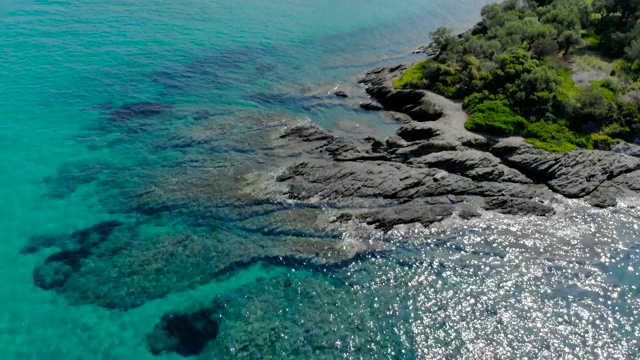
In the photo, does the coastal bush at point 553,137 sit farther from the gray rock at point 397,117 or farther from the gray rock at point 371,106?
the gray rock at point 371,106

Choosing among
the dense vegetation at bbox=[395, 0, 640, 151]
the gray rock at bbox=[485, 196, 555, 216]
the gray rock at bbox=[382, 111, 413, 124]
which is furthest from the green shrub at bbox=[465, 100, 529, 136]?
the gray rock at bbox=[485, 196, 555, 216]

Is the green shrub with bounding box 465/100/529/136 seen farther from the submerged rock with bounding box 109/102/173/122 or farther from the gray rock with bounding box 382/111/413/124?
the submerged rock with bounding box 109/102/173/122

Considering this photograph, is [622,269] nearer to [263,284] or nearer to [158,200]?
[263,284]

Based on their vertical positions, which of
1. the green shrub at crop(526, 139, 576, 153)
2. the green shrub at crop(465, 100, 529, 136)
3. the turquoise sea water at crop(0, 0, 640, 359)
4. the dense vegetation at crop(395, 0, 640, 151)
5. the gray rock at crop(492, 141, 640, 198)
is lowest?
the turquoise sea water at crop(0, 0, 640, 359)

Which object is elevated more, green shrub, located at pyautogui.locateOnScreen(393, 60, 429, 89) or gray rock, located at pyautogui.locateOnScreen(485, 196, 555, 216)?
green shrub, located at pyautogui.locateOnScreen(393, 60, 429, 89)

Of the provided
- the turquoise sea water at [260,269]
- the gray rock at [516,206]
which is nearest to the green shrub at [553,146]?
the turquoise sea water at [260,269]

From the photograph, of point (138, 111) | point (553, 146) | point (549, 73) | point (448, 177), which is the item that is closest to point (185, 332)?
point (448, 177)
